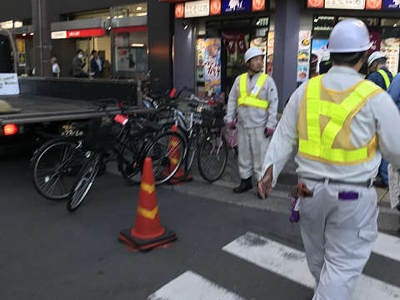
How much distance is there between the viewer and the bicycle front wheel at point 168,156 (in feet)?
20.6

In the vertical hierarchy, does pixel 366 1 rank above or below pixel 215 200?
above

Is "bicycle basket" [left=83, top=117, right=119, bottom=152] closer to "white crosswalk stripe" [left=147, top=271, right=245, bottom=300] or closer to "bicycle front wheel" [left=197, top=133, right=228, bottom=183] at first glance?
"bicycle front wheel" [left=197, top=133, right=228, bottom=183]

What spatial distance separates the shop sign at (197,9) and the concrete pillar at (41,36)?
570 centimetres

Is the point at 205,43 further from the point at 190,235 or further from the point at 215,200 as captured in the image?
the point at 190,235

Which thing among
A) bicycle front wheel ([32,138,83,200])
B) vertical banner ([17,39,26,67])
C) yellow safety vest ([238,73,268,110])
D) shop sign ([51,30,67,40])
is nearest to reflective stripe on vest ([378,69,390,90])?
yellow safety vest ([238,73,268,110])

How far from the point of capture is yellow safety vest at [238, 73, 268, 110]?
5688mm

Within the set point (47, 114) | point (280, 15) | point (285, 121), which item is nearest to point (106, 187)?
point (47, 114)

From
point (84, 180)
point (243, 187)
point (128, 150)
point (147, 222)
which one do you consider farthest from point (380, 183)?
point (84, 180)

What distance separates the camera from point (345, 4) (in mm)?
13398

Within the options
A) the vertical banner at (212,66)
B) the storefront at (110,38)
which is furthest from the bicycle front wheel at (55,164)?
the storefront at (110,38)

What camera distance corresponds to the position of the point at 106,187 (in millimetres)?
6305

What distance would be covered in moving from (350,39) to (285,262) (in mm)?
2232

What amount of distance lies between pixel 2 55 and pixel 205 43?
27.3 feet

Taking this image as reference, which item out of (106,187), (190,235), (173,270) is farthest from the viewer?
(106,187)
